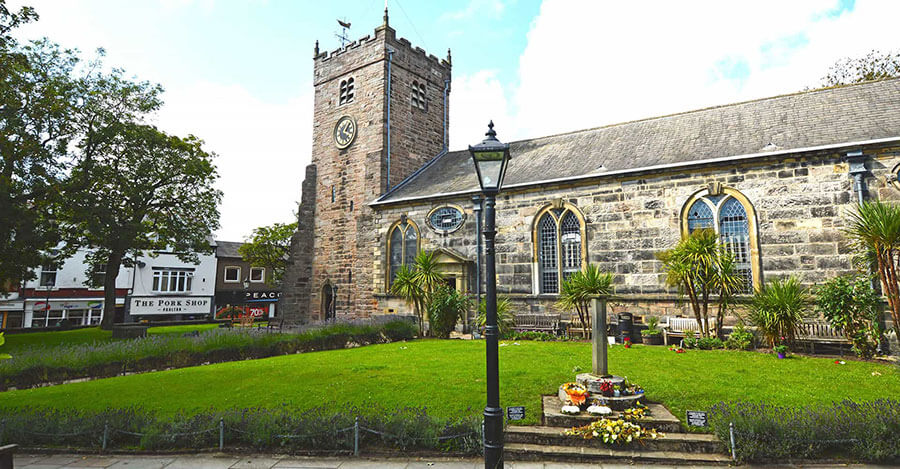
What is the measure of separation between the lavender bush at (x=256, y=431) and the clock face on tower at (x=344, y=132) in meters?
19.2

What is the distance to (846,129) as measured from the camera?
13.5 metres

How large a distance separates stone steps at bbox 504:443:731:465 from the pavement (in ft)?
0.34

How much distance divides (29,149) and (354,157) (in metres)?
12.8

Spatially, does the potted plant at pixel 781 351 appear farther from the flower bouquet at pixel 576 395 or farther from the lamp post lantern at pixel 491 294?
the lamp post lantern at pixel 491 294

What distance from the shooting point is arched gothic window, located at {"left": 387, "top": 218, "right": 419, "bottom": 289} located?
2012 cm

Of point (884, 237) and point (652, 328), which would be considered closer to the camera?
point (884, 237)

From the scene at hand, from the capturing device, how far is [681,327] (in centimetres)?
1391

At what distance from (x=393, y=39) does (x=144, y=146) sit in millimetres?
13100

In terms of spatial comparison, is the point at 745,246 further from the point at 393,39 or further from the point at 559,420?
the point at 393,39

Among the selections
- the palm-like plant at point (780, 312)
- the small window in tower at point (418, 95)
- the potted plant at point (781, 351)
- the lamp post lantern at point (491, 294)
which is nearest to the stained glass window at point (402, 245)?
the small window in tower at point (418, 95)

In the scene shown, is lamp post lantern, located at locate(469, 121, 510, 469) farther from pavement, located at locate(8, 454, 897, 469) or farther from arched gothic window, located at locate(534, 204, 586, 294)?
arched gothic window, located at locate(534, 204, 586, 294)

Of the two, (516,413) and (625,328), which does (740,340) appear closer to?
(625,328)

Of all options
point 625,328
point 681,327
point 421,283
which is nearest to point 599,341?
point 625,328

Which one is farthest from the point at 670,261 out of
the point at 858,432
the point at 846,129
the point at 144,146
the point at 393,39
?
the point at 144,146
